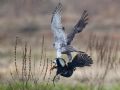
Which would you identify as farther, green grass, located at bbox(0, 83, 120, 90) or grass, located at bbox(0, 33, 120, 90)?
green grass, located at bbox(0, 83, 120, 90)

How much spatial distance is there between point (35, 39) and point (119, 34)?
180cm

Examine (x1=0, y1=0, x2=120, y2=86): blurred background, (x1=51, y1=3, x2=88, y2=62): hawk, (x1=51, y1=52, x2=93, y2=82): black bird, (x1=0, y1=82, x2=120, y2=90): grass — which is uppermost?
(x1=0, y1=0, x2=120, y2=86): blurred background

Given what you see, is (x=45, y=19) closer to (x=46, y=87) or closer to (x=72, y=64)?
(x=46, y=87)

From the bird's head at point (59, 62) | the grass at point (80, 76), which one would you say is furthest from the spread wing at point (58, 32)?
the grass at point (80, 76)

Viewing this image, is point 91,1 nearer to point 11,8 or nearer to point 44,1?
point 44,1

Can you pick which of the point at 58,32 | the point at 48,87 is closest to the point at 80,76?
the point at 48,87

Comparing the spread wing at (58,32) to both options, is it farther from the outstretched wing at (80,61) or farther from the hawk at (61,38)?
the outstretched wing at (80,61)

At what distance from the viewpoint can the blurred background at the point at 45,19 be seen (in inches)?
559

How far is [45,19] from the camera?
630 inches

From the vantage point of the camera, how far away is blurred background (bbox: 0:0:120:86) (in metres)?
14.2

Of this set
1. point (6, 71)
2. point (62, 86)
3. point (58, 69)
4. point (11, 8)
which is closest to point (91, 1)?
point (11, 8)

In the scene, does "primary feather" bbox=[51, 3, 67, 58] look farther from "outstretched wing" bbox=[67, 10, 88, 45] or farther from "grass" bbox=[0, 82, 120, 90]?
"grass" bbox=[0, 82, 120, 90]

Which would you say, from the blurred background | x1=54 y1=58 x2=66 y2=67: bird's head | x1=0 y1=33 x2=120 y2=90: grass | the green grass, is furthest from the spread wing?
the blurred background

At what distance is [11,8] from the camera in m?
16.1
